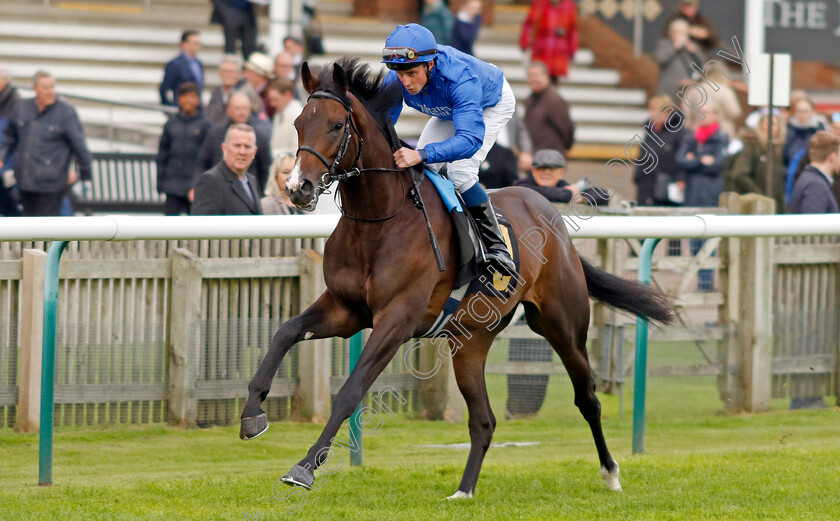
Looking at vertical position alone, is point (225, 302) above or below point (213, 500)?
above

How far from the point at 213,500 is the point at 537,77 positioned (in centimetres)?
800

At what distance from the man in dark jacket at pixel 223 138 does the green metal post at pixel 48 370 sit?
3950 millimetres

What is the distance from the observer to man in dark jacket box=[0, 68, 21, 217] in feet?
37.3

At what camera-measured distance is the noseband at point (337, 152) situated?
15.2 feet

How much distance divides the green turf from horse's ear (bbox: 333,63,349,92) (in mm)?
1682

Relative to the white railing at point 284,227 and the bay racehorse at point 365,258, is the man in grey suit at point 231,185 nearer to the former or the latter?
the white railing at point 284,227

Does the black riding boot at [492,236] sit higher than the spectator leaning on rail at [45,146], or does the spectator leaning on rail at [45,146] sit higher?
the spectator leaning on rail at [45,146]

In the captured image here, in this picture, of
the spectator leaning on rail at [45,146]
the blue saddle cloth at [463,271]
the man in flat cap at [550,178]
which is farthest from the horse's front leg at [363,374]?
the spectator leaning on rail at [45,146]

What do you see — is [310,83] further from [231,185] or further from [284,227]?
[231,185]

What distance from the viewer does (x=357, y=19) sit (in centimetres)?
1825

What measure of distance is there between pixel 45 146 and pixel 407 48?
6.61 m

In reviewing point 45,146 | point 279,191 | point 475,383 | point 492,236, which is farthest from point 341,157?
point 45,146

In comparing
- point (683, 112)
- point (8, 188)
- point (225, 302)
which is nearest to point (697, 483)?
point (225, 302)

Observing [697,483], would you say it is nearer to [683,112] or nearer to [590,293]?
[590,293]
